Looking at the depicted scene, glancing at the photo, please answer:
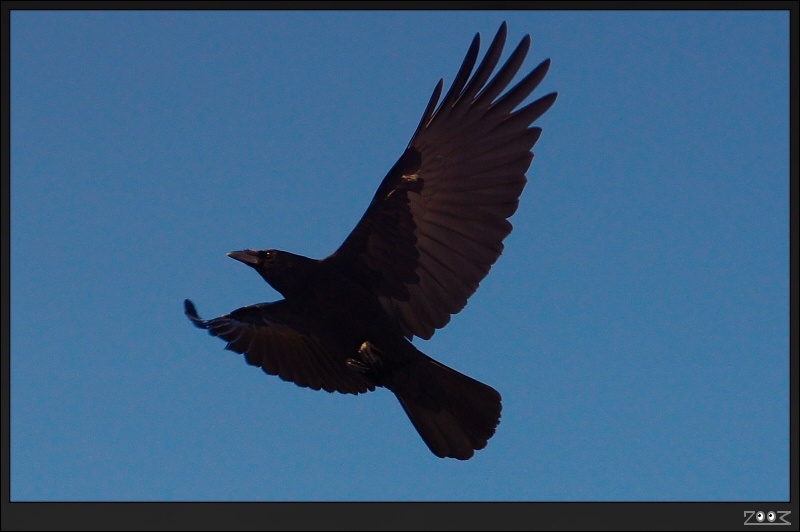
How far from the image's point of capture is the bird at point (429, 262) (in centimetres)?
877

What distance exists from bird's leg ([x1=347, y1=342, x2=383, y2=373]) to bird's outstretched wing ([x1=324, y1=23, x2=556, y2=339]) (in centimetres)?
39

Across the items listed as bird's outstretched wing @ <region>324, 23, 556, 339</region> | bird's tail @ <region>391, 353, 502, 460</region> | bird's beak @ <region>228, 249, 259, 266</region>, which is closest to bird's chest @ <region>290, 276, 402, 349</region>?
bird's outstretched wing @ <region>324, 23, 556, 339</region>

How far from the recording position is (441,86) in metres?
8.85

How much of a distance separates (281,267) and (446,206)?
166cm

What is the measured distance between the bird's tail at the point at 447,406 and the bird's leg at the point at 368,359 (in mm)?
242

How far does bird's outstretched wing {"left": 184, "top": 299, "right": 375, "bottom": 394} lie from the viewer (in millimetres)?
10047

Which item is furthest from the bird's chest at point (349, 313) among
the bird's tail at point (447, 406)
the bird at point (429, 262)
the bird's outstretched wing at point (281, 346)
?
the bird's outstretched wing at point (281, 346)

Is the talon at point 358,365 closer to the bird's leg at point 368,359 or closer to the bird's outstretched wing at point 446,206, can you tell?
the bird's leg at point 368,359

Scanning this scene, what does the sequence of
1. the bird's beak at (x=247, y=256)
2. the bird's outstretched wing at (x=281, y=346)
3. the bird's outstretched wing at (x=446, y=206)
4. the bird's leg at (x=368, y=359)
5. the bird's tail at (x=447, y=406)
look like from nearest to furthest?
the bird's outstretched wing at (x=446, y=206) → the bird's leg at (x=368, y=359) → the bird's tail at (x=447, y=406) → the bird's beak at (x=247, y=256) → the bird's outstretched wing at (x=281, y=346)

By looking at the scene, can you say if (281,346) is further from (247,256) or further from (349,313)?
(349,313)

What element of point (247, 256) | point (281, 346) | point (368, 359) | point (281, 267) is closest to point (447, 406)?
point (368, 359)

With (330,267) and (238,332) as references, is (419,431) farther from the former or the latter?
(238,332)

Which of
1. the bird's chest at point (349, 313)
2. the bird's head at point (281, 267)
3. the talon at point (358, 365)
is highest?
the bird's head at point (281, 267)

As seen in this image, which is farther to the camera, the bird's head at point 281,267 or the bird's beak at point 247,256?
the bird's beak at point 247,256
